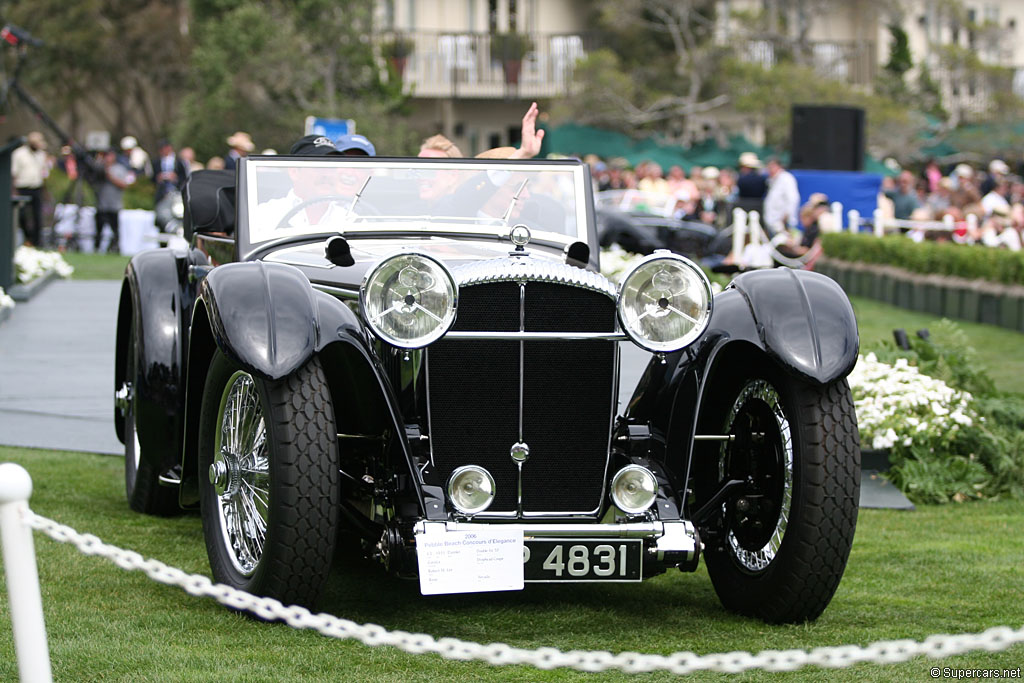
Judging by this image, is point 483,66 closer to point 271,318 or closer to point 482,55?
point 482,55

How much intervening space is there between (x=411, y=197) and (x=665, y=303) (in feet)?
5.05

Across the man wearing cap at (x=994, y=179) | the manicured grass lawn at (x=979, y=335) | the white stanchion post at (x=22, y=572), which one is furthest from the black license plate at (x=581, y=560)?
the man wearing cap at (x=994, y=179)

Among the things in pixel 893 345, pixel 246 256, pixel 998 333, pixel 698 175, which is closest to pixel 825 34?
pixel 698 175

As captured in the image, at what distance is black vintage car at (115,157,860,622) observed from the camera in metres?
4.40

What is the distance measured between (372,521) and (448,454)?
334 millimetres

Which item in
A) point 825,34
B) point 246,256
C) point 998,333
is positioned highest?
point 825,34

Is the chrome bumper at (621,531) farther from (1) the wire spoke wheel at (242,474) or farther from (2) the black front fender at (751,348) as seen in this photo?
(1) the wire spoke wheel at (242,474)

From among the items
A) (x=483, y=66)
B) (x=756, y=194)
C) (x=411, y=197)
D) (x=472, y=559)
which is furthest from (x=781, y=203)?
(x=483, y=66)

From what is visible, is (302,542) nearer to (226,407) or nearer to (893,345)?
(226,407)

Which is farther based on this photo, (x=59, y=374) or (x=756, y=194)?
Result: (x=756, y=194)

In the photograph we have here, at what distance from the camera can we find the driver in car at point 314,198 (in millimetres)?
5754

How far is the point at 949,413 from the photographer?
25.0 ft

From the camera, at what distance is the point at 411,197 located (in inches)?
229

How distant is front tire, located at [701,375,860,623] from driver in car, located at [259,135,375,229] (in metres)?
1.74
